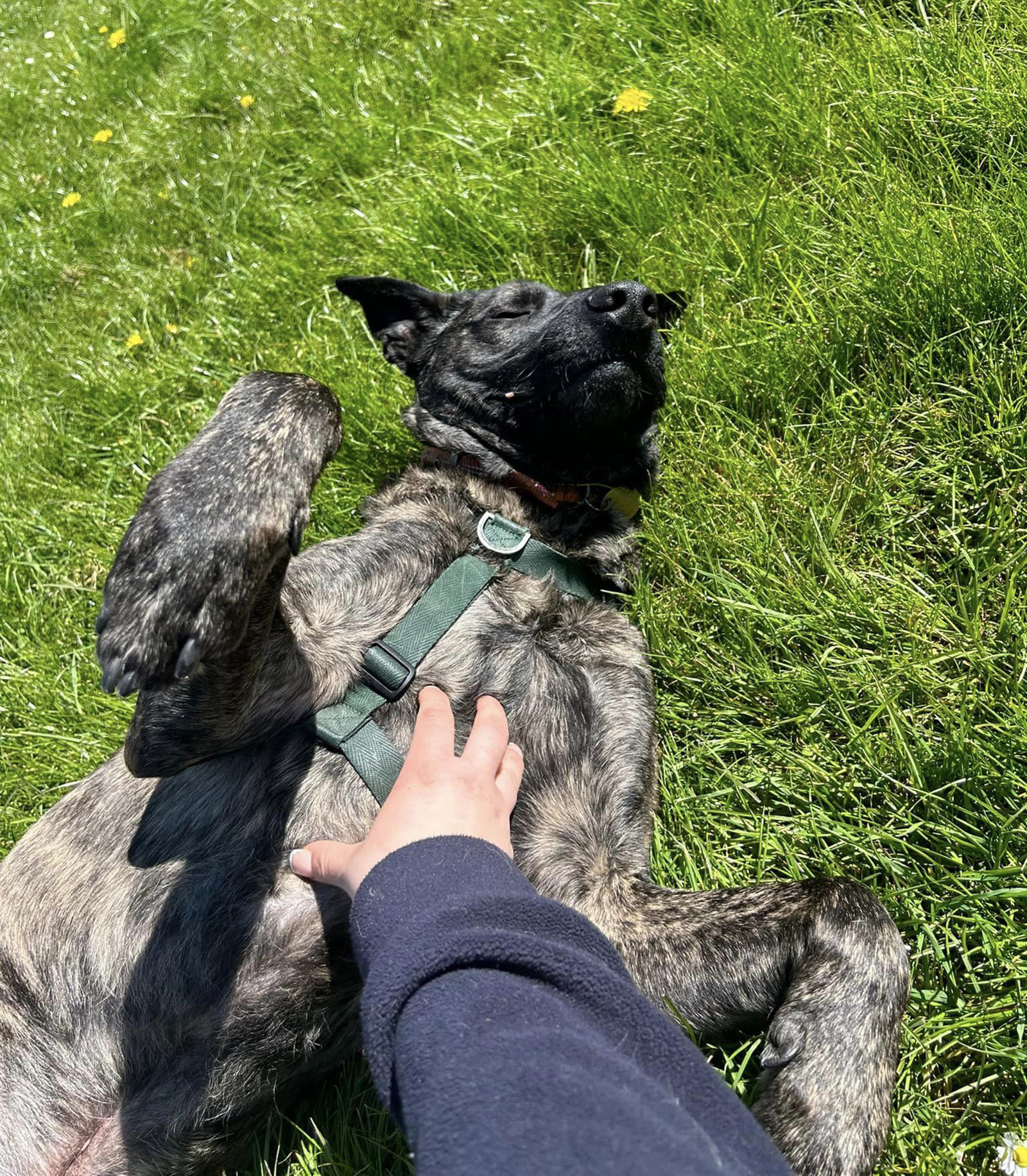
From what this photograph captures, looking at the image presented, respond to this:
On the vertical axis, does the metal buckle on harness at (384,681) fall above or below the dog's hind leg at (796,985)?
above

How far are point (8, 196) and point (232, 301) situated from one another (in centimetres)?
264

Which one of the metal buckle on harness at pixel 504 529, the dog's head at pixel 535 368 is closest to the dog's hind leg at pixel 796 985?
the metal buckle on harness at pixel 504 529

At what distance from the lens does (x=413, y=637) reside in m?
3.07

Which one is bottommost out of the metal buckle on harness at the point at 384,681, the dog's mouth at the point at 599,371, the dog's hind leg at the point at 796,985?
the dog's hind leg at the point at 796,985

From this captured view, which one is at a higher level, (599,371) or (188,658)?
(188,658)

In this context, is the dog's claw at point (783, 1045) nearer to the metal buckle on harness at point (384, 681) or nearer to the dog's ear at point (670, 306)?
the metal buckle on harness at point (384, 681)

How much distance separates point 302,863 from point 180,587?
0.86 meters

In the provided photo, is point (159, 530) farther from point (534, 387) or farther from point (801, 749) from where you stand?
point (801, 749)

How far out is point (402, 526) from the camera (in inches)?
136

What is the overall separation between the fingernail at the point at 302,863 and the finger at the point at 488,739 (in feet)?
1.71

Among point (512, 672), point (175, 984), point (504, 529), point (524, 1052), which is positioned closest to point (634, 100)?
point (504, 529)

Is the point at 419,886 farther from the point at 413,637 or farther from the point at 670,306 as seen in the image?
the point at 670,306

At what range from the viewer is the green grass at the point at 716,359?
300 cm

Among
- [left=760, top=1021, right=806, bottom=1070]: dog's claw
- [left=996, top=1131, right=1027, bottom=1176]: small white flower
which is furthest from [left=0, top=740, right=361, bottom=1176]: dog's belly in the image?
[left=996, top=1131, right=1027, bottom=1176]: small white flower
